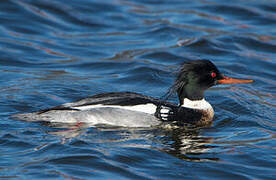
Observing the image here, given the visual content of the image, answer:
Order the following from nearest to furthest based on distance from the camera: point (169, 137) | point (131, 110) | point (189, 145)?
point (189, 145) < point (169, 137) < point (131, 110)

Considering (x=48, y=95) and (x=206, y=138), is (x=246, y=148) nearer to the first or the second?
(x=206, y=138)

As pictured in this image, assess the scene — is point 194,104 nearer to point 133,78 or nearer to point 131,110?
point 131,110

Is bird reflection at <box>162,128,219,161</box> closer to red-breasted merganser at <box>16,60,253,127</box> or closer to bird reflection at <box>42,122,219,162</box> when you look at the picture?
bird reflection at <box>42,122,219,162</box>

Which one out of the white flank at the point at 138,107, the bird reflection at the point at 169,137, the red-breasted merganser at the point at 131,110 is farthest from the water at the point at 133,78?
the white flank at the point at 138,107

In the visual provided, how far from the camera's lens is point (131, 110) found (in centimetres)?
838

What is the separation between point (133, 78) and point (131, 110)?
2.68m

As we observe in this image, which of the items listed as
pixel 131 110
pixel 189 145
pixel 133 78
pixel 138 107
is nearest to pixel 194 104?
pixel 138 107

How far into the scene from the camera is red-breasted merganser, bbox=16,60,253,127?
8.32m

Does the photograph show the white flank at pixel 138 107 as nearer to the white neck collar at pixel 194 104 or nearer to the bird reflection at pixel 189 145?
the bird reflection at pixel 189 145

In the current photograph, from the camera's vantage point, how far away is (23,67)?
11391 mm

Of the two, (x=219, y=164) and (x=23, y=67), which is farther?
(x=23, y=67)

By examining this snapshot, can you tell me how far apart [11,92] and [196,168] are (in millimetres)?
4226

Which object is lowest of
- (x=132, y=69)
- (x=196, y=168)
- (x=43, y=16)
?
(x=196, y=168)

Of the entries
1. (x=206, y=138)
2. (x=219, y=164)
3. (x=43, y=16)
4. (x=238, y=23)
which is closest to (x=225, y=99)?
(x=206, y=138)
